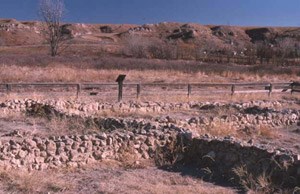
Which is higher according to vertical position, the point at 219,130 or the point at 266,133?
the point at 219,130

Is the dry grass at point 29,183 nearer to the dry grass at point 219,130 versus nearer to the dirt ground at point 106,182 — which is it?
the dirt ground at point 106,182

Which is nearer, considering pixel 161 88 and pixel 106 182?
pixel 106 182

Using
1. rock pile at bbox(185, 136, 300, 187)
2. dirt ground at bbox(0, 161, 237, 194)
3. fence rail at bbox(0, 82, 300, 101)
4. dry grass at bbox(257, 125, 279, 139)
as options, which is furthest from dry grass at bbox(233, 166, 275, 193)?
fence rail at bbox(0, 82, 300, 101)

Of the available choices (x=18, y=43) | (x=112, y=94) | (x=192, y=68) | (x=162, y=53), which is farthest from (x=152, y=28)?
(x=112, y=94)

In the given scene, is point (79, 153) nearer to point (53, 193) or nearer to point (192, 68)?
point (53, 193)

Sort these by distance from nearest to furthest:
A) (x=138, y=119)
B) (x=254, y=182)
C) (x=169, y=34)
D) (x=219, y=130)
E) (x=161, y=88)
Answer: (x=254, y=182) → (x=138, y=119) → (x=219, y=130) → (x=161, y=88) → (x=169, y=34)

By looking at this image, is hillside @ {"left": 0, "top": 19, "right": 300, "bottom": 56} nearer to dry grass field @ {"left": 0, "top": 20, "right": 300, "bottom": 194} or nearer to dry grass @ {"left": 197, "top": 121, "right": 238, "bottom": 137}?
dry grass field @ {"left": 0, "top": 20, "right": 300, "bottom": 194}

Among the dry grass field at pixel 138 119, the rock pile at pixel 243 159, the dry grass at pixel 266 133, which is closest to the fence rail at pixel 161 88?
the dry grass field at pixel 138 119

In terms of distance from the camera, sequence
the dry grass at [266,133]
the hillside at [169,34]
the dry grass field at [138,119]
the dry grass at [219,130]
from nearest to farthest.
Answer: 1. the dry grass field at [138,119]
2. the dry grass at [219,130]
3. the dry grass at [266,133]
4. the hillside at [169,34]

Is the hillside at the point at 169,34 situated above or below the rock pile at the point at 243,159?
above

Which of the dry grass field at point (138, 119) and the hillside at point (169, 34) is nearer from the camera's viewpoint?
the dry grass field at point (138, 119)

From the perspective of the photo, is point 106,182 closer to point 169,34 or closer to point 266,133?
point 266,133

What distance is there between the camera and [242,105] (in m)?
20.8

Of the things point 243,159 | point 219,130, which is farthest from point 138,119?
point 243,159
